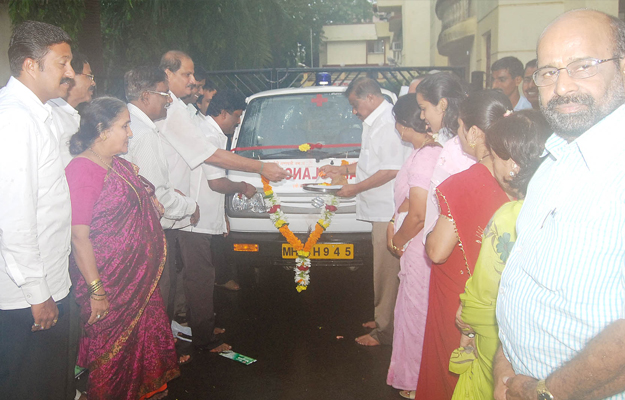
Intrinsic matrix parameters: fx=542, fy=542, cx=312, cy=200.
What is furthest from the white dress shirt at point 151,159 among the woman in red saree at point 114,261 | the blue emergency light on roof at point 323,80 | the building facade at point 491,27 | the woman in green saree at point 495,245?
the building facade at point 491,27

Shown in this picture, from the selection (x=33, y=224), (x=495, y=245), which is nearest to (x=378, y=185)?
(x=495, y=245)

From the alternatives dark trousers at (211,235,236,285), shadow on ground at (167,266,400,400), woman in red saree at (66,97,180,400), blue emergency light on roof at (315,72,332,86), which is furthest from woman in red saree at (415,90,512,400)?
blue emergency light on roof at (315,72,332,86)

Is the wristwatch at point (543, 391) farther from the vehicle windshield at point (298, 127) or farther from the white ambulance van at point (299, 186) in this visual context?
the vehicle windshield at point (298, 127)

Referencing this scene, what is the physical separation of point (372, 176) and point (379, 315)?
3.71 ft

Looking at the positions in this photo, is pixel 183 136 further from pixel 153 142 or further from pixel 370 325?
pixel 370 325

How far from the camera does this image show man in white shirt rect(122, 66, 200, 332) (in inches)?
142

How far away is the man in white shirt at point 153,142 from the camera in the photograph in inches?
142

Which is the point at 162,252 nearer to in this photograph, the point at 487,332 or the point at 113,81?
the point at 487,332

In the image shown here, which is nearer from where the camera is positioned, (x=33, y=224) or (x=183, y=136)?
(x=33, y=224)

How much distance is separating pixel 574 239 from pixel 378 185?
3074 mm

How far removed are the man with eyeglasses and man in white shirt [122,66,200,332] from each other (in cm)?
254

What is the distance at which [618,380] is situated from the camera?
1.33m

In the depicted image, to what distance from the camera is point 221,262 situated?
5.81 metres

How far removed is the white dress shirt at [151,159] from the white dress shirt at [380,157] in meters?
1.57
